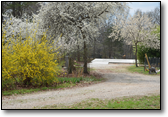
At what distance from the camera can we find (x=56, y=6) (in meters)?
12.0

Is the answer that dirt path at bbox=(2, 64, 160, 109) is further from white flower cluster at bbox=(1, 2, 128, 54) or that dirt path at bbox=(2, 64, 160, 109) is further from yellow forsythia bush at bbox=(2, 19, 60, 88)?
white flower cluster at bbox=(1, 2, 128, 54)

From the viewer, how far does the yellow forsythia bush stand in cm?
752

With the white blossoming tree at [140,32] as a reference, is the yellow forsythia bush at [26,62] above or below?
below

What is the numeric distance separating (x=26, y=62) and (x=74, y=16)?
6064mm

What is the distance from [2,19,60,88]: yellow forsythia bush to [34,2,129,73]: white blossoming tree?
177 inches

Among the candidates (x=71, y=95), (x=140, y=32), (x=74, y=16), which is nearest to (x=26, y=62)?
(x=71, y=95)

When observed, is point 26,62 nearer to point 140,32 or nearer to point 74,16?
point 74,16

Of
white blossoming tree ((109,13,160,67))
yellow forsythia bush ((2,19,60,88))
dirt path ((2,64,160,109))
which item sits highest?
white blossoming tree ((109,13,160,67))

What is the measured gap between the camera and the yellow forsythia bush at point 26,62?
7.52 m

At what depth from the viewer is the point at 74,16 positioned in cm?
1244

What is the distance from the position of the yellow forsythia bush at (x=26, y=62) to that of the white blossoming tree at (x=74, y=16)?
4489 millimetres

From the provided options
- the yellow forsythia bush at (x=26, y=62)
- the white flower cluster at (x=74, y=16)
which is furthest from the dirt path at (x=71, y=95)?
the white flower cluster at (x=74, y=16)

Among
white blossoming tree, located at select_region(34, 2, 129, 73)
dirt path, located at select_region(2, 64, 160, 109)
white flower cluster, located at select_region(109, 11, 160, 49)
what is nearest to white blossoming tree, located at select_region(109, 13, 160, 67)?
white flower cluster, located at select_region(109, 11, 160, 49)

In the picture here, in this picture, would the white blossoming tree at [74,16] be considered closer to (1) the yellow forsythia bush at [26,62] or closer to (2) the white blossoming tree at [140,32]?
(1) the yellow forsythia bush at [26,62]
